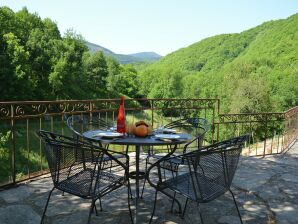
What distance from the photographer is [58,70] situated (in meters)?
30.6

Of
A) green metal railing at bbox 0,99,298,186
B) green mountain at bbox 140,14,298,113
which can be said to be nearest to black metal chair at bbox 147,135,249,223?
green metal railing at bbox 0,99,298,186

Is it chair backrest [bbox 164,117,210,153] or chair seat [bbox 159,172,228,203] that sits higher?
chair backrest [bbox 164,117,210,153]

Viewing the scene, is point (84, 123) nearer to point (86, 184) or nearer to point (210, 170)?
point (86, 184)

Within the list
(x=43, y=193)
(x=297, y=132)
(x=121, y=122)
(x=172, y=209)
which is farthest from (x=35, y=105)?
(x=297, y=132)

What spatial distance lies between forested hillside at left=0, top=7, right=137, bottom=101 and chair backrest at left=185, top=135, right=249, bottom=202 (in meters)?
24.2

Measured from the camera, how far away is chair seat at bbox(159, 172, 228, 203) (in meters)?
2.44

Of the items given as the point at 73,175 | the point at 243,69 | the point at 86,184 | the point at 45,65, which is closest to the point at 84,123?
the point at 73,175

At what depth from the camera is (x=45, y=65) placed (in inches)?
1222

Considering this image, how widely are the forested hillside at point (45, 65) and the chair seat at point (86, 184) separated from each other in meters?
23.6

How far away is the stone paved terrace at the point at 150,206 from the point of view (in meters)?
2.94

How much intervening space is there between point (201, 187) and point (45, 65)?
3079 centimetres

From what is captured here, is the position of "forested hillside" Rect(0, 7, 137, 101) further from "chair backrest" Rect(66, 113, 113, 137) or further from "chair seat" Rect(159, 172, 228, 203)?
"chair seat" Rect(159, 172, 228, 203)

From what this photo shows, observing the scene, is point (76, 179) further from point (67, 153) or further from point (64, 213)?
point (64, 213)

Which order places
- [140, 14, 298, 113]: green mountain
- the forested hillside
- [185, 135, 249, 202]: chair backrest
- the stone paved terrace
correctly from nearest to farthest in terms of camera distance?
[185, 135, 249, 202]: chair backrest, the stone paved terrace, the forested hillside, [140, 14, 298, 113]: green mountain
